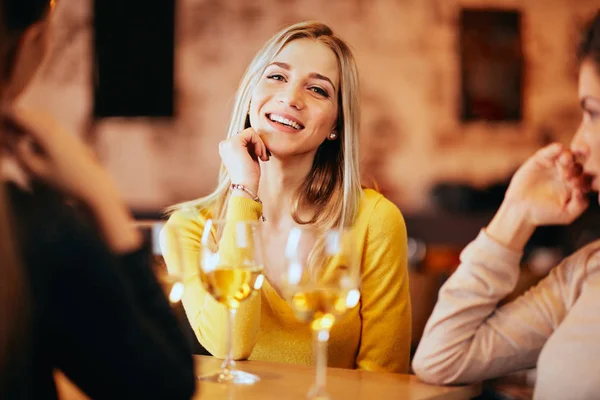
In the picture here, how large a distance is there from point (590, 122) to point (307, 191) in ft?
2.88

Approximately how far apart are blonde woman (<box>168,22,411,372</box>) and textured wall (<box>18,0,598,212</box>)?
3.06 metres

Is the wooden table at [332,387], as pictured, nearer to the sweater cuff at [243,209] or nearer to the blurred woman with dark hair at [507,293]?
the blurred woman with dark hair at [507,293]

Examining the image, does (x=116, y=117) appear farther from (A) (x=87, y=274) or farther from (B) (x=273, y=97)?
(A) (x=87, y=274)

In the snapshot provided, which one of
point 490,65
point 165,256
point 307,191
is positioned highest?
point 490,65

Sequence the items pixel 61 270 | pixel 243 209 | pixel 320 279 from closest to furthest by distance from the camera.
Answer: pixel 61 270
pixel 320 279
pixel 243 209

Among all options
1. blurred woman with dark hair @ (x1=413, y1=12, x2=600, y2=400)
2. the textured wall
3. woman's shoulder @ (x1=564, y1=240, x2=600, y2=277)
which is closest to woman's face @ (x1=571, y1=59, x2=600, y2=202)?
blurred woman with dark hair @ (x1=413, y1=12, x2=600, y2=400)

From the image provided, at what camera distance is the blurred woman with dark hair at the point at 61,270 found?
32.7 inches

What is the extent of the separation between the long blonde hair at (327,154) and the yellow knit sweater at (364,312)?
69 mm

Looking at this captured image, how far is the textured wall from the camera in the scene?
5.17 meters

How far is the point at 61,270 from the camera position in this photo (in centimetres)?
84

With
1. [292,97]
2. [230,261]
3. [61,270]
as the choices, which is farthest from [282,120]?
[61,270]

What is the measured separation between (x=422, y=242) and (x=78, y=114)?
2.41 m

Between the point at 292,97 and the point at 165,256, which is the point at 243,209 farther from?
the point at 292,97

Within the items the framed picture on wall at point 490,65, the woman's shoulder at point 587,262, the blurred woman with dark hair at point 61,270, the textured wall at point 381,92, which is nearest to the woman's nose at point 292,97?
the woman's shoulder at point 587,262
